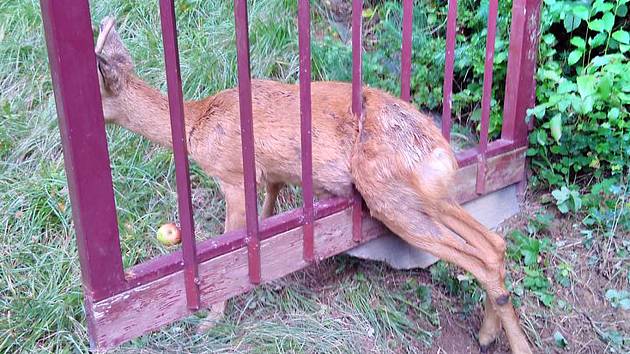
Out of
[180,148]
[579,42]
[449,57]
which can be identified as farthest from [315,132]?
[579,42]

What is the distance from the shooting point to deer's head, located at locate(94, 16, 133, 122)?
3.70m

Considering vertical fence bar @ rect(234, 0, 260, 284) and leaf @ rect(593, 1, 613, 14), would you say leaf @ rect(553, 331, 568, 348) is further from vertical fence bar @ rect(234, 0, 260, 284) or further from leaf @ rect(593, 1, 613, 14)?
leaf @ rect(593, 1, 613, 14)

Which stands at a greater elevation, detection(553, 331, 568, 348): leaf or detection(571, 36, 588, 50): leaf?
detection(571, 36, 588, 50): leaf

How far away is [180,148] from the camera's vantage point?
8.83ft

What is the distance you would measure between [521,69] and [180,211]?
8.07ft

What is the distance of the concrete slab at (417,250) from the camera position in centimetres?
376

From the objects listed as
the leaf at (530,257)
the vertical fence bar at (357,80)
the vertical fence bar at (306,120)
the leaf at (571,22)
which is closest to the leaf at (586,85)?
the leaf at (571,22)

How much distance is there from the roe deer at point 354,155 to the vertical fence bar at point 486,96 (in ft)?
1.77

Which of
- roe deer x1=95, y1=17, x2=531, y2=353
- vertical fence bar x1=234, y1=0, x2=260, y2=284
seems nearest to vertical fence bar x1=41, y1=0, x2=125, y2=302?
vertical fence bar x1=234, y1=0, x2=260, y2=284

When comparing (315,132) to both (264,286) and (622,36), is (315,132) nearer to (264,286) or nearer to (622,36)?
(264,286)

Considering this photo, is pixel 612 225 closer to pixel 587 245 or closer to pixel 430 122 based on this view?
pixel 587 245

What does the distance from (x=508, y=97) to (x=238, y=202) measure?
6.09ft

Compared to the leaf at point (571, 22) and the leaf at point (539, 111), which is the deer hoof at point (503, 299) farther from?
the leaf at point (571, 22)

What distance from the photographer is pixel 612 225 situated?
13.7 feet
